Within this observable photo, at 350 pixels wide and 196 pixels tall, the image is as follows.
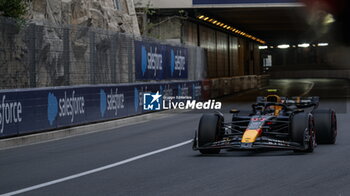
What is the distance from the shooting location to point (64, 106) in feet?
59.7

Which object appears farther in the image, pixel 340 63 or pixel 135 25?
A: pixel 340 63

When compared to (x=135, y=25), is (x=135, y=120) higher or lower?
lower

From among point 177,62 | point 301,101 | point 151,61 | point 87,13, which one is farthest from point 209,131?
point 177,62

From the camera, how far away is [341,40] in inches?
1147

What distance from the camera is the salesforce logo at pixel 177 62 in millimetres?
30370

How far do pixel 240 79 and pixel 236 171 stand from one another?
39.2 meters

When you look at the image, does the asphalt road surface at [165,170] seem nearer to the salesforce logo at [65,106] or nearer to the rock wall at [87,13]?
the salesforce logo at [65,106]

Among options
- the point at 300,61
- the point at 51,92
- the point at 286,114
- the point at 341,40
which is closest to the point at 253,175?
the point at 286,114

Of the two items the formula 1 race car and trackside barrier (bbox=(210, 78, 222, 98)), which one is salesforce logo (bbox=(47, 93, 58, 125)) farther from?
trackside barrier (bbox=(210, 78, 222, 98))

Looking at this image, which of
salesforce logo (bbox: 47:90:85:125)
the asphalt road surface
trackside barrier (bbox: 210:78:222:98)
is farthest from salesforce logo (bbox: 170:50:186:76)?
the asphalt road surface

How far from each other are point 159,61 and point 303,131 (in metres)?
17.2

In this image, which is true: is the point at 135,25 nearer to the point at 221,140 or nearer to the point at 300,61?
the point at 221,140

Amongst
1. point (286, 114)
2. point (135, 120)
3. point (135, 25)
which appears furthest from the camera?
point (135, 25)

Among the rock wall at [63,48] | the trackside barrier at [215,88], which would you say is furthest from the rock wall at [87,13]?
the trackside barrier at [215,88]
